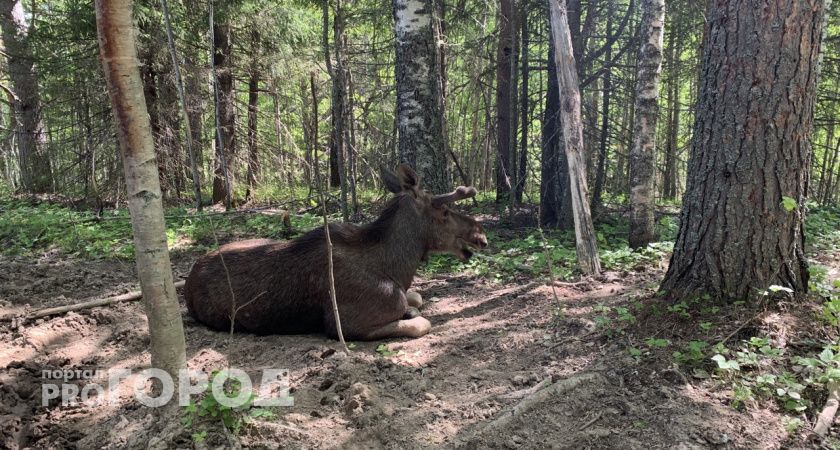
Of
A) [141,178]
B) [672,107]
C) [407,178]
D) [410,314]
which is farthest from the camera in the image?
[672,107]

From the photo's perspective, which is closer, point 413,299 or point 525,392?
point 525,392

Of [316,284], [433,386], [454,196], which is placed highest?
[454,196]

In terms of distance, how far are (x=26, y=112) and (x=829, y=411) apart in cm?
2047

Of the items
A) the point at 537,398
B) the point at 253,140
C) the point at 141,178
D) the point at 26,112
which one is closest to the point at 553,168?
the point at 537,398

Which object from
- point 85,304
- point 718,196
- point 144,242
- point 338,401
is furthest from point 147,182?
point 718,196

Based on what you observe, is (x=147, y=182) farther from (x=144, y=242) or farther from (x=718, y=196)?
(x=718, y=196)

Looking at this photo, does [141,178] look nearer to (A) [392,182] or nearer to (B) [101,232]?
(A) [392,182]

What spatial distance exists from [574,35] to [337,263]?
7.15 metres

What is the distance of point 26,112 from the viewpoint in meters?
16.4

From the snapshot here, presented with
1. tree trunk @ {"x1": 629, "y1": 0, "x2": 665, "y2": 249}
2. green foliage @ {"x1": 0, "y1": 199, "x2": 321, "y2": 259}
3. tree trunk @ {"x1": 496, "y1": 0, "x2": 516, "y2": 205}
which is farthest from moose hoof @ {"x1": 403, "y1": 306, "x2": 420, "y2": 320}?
tree trunk @ {"x1": 496, "y1": 0, "x2": 516, "y2": 205}

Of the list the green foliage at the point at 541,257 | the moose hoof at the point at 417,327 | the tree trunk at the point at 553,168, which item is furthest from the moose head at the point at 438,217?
the tree trunk at the point at 553,168

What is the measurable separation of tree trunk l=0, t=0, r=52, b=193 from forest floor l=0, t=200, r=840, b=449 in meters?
12.2

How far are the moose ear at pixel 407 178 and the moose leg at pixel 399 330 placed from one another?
62.1 inches

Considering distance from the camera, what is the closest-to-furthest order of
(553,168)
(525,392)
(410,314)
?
(525,392), (410,314), (553,168)
